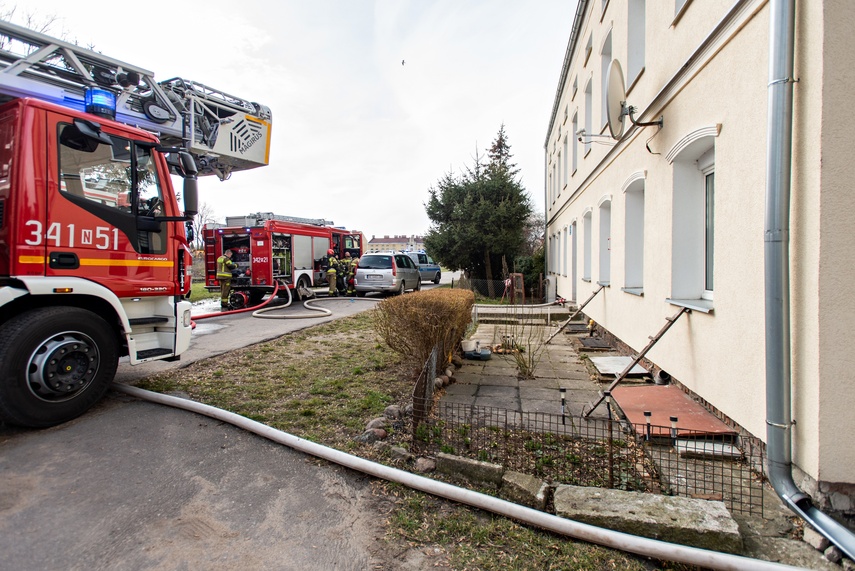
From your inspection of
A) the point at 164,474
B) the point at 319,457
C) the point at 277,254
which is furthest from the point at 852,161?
the point at 277,254

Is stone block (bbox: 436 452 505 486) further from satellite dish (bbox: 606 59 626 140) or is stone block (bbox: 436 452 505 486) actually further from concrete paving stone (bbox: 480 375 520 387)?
satellite dish (bbox: 606 59 626 140)

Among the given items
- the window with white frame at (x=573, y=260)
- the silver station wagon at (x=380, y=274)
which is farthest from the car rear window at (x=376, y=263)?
the window with white frame at (x=573, y=260)

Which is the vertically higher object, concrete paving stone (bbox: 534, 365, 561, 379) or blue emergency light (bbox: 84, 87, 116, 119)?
blue emergency light (bbox: 84, 87, 116, 119)

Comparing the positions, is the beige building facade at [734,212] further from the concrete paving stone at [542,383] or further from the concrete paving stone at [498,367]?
the concrete paving stone at [498,367]

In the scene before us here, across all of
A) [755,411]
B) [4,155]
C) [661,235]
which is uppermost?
[4,155]

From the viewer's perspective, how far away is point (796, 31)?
279 centimetres

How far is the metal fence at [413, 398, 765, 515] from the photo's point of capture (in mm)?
3016

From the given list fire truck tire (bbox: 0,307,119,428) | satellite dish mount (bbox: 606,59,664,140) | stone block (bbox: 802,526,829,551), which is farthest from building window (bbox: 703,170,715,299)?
fire truck tire (bbox: 0,307,119,428)

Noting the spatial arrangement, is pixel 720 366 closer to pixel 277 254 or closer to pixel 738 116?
pixel 738 116

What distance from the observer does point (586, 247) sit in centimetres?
1077

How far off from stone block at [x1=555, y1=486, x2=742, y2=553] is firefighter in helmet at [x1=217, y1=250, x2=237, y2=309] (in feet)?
41.1

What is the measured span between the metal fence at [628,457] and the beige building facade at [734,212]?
0.29 m

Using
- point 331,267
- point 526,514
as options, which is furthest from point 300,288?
point 526,514

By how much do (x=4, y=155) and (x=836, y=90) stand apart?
597cm
